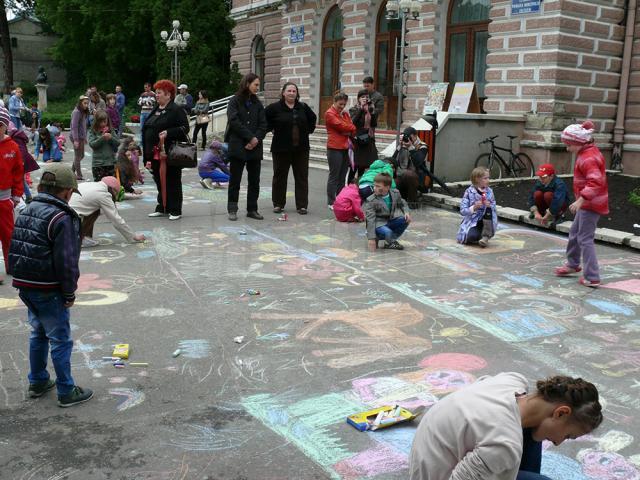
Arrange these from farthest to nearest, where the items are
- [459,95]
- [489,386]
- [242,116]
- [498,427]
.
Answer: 1. [459,95]
2. [242,116]
3. [489,386]
4. [498,427]

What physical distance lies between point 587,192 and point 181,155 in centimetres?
532

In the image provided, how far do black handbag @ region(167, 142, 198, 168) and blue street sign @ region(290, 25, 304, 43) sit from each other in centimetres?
1586

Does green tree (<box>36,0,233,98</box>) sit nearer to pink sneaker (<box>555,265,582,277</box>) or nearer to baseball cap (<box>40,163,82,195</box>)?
pink sneaker (<box>555,265,582,277</box>)

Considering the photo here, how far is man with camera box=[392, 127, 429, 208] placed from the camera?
1148 cm

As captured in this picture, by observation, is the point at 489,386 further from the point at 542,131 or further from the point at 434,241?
the point at 542,131

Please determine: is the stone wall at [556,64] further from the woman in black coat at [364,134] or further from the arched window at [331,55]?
the arched window at [331,55]

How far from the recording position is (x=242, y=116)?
9.95 metres

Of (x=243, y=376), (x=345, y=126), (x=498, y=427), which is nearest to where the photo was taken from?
(x=498, y=427)

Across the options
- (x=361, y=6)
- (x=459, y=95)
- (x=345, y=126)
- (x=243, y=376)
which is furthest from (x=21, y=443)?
(x=361, y=6)

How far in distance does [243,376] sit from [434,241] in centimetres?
502

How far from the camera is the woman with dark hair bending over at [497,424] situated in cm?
245

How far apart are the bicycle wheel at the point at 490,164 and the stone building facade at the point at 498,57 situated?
907mm

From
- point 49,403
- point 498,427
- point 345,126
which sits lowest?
point 49,403

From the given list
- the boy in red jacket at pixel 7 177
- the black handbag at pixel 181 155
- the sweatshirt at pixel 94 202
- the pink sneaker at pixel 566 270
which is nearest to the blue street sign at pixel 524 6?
the black handbag at pixel 181 155
